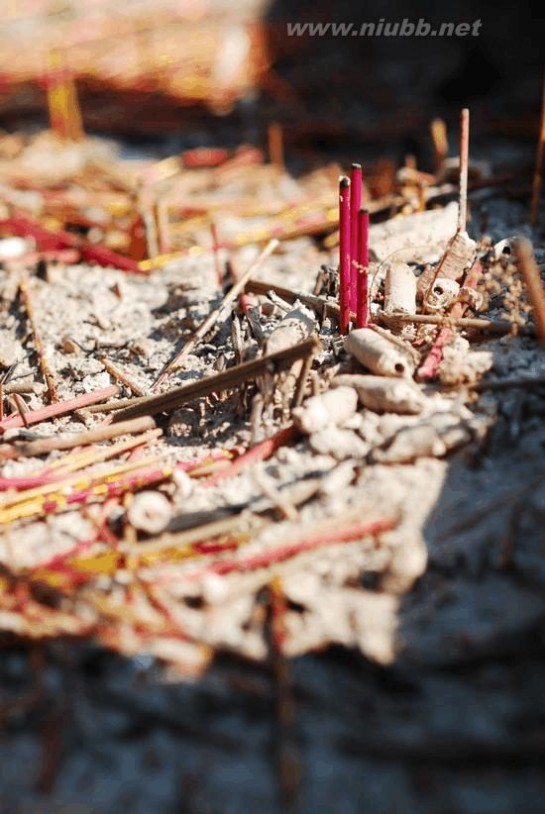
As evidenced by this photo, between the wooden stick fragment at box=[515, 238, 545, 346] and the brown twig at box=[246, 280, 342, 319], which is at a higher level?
the wooden stick fragment at box=[515, 238, 545, 346]

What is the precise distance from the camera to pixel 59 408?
6.36 metres

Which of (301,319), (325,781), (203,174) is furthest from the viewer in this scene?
(203,174)

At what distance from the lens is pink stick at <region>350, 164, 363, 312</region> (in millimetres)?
Answer: 5730

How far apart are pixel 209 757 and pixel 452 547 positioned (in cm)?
188

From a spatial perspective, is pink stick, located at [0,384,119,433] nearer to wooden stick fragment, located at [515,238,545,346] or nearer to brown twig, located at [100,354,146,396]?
brown twig, located at [100,354,146,396]

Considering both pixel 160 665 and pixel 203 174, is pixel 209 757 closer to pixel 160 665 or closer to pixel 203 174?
pixel 160 665

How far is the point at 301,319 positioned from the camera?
6.18 m

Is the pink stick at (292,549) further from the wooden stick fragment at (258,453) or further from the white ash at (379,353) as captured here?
the white ash at (379,353)

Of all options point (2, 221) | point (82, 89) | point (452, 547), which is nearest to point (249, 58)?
point (82, 89)

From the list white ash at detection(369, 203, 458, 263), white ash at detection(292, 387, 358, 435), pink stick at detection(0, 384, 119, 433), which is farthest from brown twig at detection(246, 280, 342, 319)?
pink stick at detection(0, 384, 119, 433)

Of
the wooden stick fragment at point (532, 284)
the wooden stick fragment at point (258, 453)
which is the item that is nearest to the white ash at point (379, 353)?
the wooden stick fragment at point (258, 453)

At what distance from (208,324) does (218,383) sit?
1341 millimetres

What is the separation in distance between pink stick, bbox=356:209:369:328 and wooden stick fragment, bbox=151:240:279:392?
5.08 feet

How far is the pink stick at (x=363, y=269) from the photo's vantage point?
18.8 ft
